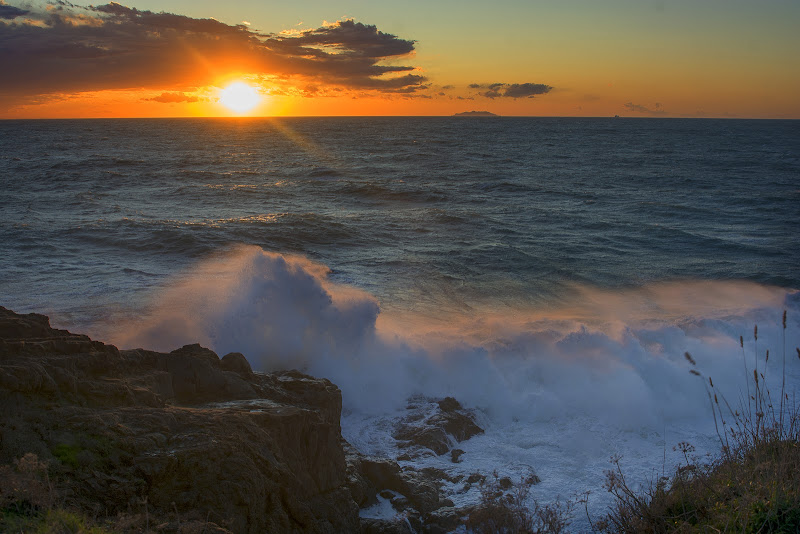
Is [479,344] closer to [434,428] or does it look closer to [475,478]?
[434,428]

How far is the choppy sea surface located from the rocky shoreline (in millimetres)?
1444

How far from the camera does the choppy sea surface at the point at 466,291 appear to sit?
9.18 meters

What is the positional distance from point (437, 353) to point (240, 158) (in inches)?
1805

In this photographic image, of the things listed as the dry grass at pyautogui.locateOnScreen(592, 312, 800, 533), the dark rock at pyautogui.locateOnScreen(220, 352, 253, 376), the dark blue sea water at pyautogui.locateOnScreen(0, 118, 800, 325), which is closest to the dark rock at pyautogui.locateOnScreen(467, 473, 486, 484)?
the dry grass at pyautogui.locateOnScreen(592, 312, 800, 533)

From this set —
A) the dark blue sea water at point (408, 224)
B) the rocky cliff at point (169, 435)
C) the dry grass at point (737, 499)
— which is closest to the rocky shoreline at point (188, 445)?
the rocky cliff at point (169, 435)

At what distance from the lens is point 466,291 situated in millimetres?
15461

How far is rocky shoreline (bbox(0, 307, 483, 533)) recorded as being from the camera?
4359 mm

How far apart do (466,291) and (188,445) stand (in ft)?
36.9

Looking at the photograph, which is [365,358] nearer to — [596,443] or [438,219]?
[596,443]

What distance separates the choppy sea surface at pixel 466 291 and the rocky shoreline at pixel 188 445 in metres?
1.44

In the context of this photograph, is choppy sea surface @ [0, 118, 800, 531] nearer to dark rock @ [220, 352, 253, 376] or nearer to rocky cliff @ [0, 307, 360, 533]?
rocky cliff @ [0, 307, 360, 533]

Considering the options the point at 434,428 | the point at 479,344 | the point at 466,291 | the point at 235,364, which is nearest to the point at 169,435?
the point at 235,364

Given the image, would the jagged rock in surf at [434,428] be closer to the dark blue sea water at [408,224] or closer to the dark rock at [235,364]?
the dark rock at [235,364]

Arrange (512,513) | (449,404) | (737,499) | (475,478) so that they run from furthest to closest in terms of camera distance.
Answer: (449,404) < (475,478) < (512,513) < (737,499)
